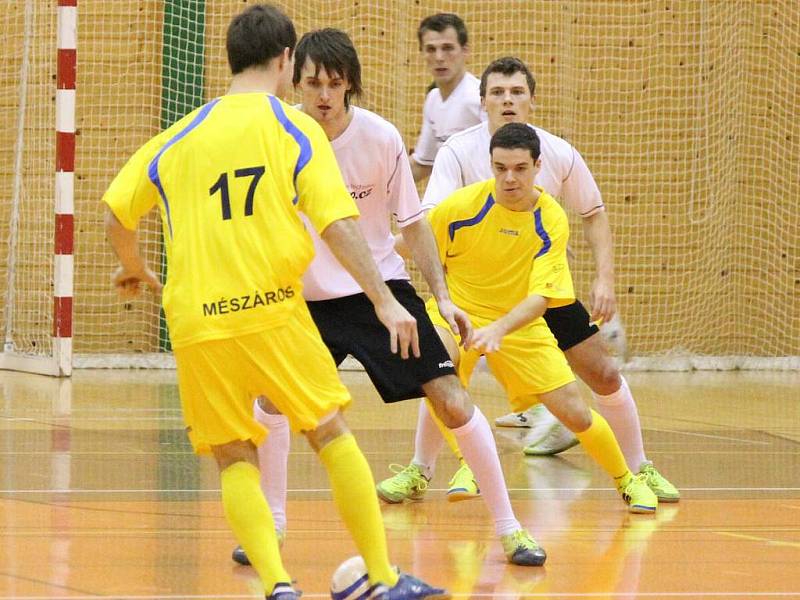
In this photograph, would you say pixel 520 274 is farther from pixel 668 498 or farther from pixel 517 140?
pixel 668 498

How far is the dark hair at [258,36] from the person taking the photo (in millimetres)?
3189

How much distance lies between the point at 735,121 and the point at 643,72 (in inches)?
32.6

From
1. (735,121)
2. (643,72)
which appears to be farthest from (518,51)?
(735,121)

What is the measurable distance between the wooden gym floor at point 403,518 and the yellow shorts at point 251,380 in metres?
0.54

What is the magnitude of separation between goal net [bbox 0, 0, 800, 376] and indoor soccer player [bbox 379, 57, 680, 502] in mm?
5400

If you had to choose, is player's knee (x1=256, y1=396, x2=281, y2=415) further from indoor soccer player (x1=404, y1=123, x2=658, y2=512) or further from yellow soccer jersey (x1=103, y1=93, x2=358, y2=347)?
yellow soccer jersey (x1=103, y1=93, x2=358, y2=347)

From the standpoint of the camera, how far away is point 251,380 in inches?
123

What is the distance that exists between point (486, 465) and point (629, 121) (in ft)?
23.9

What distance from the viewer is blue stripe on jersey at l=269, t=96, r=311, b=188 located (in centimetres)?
312

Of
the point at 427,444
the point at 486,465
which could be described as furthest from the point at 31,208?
the point at 486,465

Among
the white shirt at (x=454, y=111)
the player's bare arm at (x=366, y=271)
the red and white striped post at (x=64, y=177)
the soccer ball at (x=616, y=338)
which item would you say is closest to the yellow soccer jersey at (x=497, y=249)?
the player's bare arm at (x=366, y=271)

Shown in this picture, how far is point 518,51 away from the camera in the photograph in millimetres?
10773

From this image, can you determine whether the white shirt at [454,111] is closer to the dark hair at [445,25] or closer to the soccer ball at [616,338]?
the dark hair at [445,25]

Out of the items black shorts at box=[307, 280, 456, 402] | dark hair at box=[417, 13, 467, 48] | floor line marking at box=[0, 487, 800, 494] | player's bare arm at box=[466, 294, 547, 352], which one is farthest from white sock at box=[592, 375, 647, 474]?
dark hair at box=[417, 13, 467, 48]
